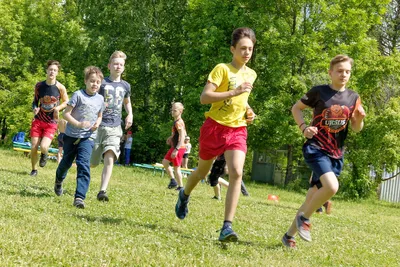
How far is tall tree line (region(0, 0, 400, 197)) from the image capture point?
944 inches

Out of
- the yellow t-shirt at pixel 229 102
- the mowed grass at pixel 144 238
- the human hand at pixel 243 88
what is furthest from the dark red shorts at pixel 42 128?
the human hand at pixel 243 88

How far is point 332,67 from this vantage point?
617 centimetres

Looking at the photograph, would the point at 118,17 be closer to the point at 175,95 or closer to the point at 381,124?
the point at 175,95

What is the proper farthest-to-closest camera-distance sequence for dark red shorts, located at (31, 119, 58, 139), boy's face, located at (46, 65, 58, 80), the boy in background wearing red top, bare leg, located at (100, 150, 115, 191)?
1. the boy in background wearing red top
2. dark red shorts, located at (31, 119, 58, 139)
3. boy's face, located at (46, 65, 58, 80)
4. bare leg, located at (100, 150, 115, 191)

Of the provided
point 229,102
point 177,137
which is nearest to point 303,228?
point 229,102

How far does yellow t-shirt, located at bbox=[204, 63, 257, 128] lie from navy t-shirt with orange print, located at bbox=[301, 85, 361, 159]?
2.73 feet

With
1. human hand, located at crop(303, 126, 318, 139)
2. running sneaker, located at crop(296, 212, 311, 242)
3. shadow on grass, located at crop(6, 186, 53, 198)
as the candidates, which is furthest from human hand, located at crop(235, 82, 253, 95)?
shadow on grass, located at crop(6, 186, 53, 198)

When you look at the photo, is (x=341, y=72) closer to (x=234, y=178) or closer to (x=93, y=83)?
(x=234, y=178)

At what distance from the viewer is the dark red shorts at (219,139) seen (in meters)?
5.88

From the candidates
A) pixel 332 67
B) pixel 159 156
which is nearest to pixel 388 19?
pixel 159 156

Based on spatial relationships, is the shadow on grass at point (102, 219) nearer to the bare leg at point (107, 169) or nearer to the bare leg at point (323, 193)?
the bare leg at point (107, 169)

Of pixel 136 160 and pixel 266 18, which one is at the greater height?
pixel 266 18

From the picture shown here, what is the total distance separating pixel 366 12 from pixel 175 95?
12241 mm

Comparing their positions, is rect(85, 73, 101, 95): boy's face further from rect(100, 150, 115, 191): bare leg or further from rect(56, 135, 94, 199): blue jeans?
rect(100, 150, 115, 191): bare leg
